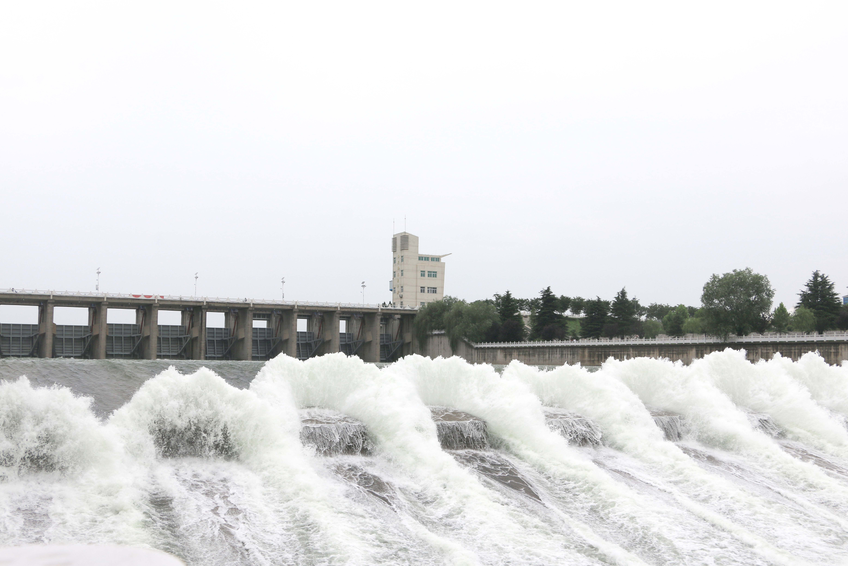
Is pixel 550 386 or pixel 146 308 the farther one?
pixel 146 308

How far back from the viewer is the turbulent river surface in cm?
1037

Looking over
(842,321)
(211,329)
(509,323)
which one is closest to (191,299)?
(211,329)

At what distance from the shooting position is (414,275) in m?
109

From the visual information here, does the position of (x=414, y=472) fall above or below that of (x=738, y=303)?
below

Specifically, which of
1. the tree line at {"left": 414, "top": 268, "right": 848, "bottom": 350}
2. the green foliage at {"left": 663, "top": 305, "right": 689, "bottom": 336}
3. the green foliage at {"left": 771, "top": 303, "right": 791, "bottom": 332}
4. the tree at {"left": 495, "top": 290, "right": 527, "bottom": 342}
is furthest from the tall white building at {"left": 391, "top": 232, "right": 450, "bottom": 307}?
the green foliage at {"left": 771, "top": 303, "right": 791, "bottom": 332}

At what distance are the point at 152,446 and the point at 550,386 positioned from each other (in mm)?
12823

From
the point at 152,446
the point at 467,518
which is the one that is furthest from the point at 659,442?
the point at 152,446

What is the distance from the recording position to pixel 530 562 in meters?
10.1

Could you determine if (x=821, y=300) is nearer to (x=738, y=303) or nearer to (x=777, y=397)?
(x=738, y=303)

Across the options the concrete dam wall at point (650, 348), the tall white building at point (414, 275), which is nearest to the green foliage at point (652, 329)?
the tall white building at point (414, 275)

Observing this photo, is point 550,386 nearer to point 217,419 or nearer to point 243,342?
point 217,419

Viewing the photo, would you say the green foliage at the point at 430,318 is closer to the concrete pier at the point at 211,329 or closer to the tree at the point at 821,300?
the concrete pier at the point at 211,329

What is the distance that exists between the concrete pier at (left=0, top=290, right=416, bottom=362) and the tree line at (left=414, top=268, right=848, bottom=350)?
6739 millimetres

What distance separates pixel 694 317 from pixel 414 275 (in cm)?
4266
